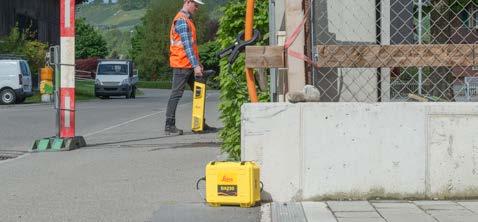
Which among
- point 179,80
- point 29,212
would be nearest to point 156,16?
point 179,80

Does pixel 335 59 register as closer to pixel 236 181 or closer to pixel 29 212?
pixel 236 181

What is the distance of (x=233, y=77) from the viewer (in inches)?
339

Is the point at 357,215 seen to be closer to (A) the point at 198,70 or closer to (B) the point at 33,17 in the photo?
(A) the point at 198,70

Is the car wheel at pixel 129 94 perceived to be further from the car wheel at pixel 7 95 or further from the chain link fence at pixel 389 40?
the chain link fence at pixel 389 40

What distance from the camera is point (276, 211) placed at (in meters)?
6.45

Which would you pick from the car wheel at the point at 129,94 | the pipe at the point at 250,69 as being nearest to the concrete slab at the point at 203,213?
the pipe at the point at 250,69

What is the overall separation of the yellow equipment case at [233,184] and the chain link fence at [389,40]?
138 cm

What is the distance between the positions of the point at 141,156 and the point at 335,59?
11.8 feet

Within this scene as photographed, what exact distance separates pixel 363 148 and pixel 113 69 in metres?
37.8

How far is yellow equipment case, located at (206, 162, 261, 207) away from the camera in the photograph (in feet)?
21.2

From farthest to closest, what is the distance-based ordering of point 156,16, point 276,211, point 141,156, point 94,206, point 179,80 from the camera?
point 156,16, point 179,80, point 141,156, point 94,206, point 276,211

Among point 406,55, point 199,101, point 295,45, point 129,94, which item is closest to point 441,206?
point 406,55

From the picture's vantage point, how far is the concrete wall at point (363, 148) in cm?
675


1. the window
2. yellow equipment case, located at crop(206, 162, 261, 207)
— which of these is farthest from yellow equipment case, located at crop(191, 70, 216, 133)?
the window
